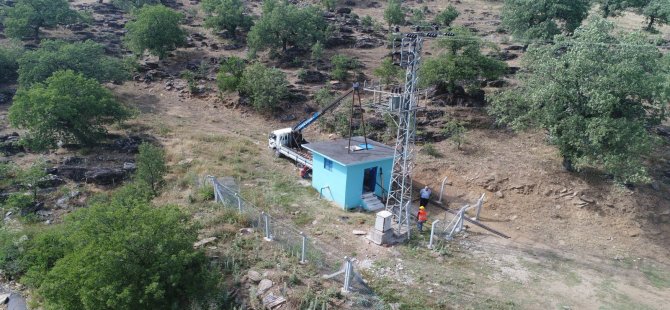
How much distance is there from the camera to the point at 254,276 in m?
14.9

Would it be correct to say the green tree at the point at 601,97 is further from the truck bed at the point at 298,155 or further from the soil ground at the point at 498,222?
the truck bed at the point at 298,155

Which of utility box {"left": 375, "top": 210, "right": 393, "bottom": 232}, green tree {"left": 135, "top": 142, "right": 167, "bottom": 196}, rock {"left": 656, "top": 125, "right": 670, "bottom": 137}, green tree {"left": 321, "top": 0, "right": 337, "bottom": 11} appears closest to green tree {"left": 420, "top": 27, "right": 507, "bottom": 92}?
rock {"left": 656, "top": 125, "right": 670, "bottom": 137}

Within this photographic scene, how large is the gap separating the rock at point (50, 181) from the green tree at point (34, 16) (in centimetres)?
2715

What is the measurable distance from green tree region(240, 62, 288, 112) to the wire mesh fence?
1459cm

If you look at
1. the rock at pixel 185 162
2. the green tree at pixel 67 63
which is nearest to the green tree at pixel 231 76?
the green tree at pixel 67 63

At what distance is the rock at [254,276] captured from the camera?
14819 millimetres

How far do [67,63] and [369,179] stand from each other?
88.9 feet

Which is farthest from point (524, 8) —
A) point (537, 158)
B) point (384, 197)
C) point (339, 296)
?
point (339, 296)

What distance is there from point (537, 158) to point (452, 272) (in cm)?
1119

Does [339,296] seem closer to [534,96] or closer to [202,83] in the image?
[534,96]

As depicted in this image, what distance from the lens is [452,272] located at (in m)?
15.8

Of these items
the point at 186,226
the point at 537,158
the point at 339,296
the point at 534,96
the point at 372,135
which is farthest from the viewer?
the point at 372,135

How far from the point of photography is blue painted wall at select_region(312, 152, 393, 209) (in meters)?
20.0

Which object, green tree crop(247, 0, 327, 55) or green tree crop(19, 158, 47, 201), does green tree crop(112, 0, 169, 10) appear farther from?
green tree crop(19, 158, 47, 201)
